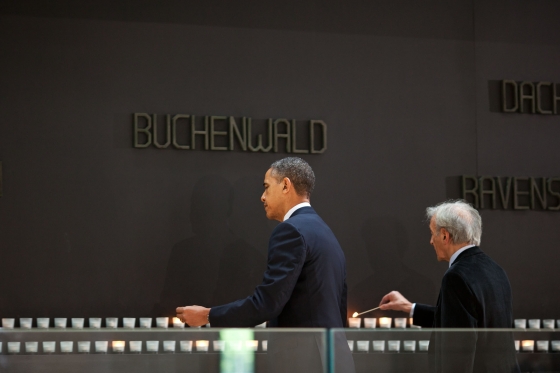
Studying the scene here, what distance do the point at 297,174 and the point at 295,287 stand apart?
561 mm

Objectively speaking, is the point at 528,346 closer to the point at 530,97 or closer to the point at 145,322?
the point at 145,322

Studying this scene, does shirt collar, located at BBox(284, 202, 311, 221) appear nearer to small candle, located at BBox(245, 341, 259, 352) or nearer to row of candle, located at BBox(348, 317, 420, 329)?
small candle, located at BBox(245, 341, 259, 352)

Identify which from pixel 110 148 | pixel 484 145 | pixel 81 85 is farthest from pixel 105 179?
pixel 484 145

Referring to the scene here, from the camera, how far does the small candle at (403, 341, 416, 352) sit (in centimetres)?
214

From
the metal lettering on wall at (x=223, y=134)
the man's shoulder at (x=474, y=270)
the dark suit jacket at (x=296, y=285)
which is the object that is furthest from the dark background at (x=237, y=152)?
the man's shoulder at (x=474, y=270)

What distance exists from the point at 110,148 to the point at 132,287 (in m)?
0.87

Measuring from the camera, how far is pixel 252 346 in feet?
6.90

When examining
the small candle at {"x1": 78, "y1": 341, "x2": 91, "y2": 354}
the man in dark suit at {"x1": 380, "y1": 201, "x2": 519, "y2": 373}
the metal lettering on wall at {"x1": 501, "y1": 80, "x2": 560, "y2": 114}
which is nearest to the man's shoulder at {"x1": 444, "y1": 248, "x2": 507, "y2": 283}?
the man in dark suit at {"x1": 380, "y1": 201, "x2": 519, "y2": 373}

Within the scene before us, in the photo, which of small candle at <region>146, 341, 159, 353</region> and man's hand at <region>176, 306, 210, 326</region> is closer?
small candle at <region>146, 341, 159, 353</region>

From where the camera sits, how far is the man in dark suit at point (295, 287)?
9.68ft

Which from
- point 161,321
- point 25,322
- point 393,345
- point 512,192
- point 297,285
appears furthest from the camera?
point 512,192

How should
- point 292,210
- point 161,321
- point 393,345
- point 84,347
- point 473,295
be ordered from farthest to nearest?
point 161,321 → point 292,210 → point 473,295 → point 84,347 → point 393,345

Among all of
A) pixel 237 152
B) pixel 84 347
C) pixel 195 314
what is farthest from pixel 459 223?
pixel 237 152

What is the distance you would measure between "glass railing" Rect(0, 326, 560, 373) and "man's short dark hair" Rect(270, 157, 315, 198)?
1.28 metres
